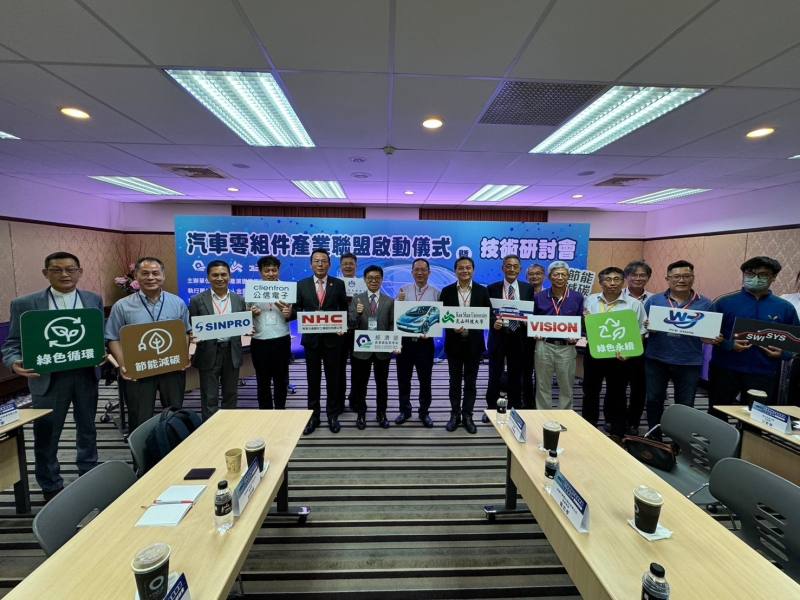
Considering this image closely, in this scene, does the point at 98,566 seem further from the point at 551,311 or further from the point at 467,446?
the point at 551,311

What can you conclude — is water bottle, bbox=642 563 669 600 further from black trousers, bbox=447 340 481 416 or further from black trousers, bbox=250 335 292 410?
black trousers, bbox=250 335 292 410

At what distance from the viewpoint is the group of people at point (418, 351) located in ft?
8.39

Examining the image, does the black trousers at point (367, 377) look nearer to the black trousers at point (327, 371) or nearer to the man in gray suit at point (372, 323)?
the man in gray suit at point (372, 323)

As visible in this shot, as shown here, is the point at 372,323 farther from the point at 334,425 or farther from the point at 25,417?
the point at 25,417

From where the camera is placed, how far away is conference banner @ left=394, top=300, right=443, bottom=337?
3.32 metres

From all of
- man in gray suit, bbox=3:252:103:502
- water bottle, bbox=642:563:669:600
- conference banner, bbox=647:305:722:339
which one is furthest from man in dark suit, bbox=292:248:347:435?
conference banner, bbox=647:305:722:339

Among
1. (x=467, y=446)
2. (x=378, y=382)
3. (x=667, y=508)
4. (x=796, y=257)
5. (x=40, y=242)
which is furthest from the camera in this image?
(x=40, y=242)

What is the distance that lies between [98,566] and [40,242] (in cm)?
670

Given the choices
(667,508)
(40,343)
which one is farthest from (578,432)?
(40,343)

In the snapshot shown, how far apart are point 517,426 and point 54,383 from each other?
323 cm

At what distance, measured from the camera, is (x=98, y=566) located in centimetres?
107

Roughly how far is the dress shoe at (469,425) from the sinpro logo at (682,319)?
204 cm

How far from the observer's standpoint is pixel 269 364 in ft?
10.8

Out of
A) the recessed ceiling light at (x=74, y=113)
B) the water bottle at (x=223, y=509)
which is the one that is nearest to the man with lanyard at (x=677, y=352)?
the water bottle at (x=223, y=509)
